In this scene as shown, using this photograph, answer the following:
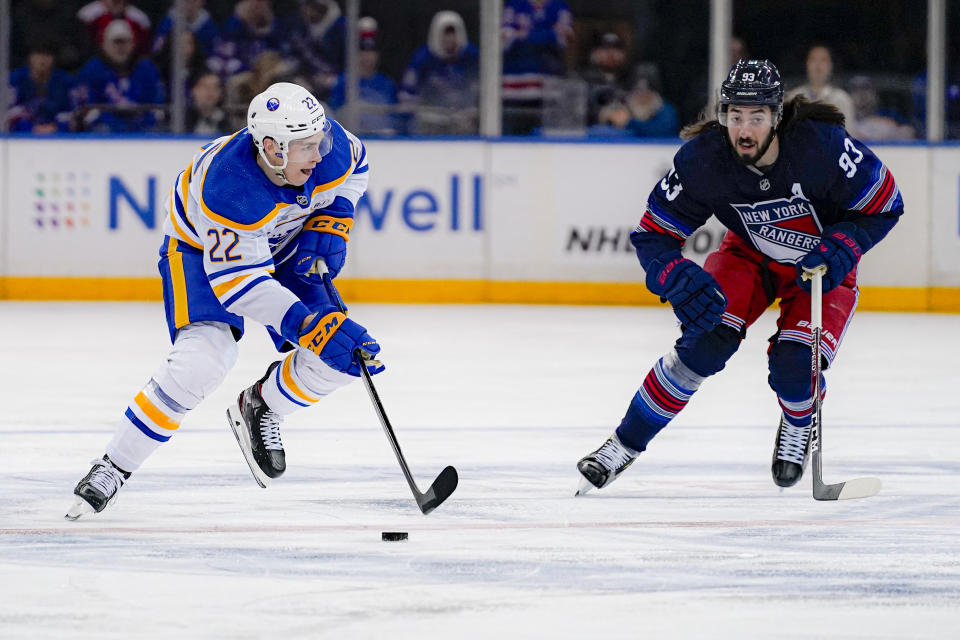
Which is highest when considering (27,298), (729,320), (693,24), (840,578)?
(693,24)

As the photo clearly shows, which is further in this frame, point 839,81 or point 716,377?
point 839,81

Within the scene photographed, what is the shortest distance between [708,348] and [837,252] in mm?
394

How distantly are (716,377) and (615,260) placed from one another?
3.40 meters

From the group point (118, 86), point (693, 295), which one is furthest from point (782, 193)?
point (118, 86)

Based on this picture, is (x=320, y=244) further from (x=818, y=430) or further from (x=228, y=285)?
(x=818, y=430)

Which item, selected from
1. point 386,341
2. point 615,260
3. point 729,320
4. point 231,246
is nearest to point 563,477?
point 729,320

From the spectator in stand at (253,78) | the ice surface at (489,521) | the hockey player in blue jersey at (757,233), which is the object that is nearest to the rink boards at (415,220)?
the spectator in stand at (253,78)

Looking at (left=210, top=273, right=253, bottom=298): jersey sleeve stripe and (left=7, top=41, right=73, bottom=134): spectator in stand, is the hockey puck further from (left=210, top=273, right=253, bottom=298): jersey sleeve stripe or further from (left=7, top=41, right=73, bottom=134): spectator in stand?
(left=7, top=41, right=73, bottom=134): spectator in stand

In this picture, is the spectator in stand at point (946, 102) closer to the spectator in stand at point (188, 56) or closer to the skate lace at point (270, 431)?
the spectator in stand at point (188, 56)

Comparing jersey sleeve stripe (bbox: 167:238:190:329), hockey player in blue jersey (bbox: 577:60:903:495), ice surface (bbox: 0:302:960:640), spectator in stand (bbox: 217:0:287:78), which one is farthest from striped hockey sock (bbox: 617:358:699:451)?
spectator in stand (bbox: 217:0:287:78)

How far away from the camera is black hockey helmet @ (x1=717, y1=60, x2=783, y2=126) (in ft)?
13.5

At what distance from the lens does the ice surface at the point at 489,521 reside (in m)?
3.00

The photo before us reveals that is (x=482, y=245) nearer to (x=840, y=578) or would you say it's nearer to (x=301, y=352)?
(x=301, y=352)

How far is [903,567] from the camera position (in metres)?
3.40
